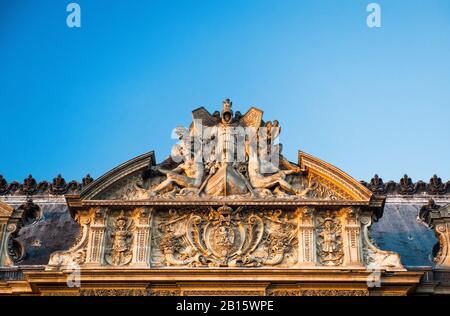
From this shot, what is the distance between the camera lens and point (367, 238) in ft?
90.1

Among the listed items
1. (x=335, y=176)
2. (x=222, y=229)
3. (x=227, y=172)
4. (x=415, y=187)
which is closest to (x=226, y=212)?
(x=222, y=229)

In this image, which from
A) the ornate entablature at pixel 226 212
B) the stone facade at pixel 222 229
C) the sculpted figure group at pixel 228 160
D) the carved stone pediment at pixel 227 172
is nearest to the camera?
the stone facade at pixel 222 229

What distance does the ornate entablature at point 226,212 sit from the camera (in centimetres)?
2698

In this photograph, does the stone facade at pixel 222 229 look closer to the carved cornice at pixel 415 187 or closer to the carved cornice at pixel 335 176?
the carved cornice at pixel 335 176

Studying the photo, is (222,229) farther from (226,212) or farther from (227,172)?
(227,172)

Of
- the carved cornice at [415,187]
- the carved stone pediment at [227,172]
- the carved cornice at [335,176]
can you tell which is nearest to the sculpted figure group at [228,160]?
the carved stone pediment at [227,172]

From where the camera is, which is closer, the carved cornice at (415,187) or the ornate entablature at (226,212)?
the ornate entablature at (226,212)

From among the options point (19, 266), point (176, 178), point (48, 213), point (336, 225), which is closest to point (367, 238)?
point (336, 225)

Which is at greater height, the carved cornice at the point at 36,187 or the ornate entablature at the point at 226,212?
the carved cornice at the point at 36,187
